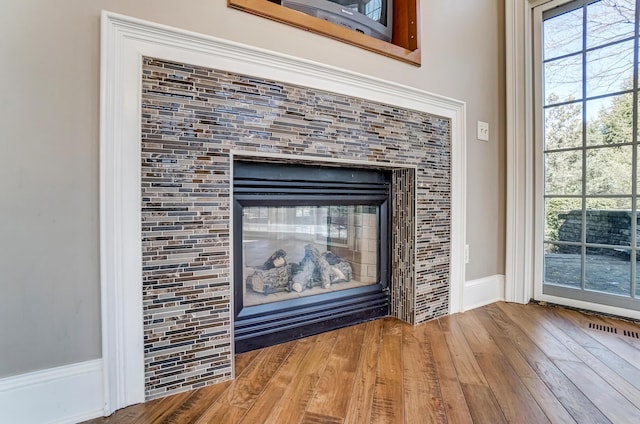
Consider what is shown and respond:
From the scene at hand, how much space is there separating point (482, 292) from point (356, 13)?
184 centimetres

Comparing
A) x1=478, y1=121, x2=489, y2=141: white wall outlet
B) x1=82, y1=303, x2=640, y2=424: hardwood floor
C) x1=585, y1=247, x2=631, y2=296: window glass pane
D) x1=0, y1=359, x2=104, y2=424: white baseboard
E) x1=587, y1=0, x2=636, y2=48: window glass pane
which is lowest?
x1=82, y1=303, x2=640, y2=424: hardwood floor

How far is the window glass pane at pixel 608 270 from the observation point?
181 centimetres

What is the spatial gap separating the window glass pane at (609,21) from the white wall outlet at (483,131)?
736mm

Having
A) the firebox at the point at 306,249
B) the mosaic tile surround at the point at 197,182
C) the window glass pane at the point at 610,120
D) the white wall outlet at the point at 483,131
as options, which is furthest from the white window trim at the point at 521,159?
the mosaic tile surround at the point at 197,182

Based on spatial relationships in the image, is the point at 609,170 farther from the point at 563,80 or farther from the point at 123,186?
the point at 123,186

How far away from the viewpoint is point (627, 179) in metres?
1.80

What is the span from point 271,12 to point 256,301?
4.19 ft

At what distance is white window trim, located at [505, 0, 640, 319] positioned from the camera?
210 centimetres

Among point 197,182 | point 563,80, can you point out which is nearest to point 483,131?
point 563,80

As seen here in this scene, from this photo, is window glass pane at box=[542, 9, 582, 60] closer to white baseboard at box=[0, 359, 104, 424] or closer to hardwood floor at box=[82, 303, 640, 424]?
hardwood floor at box=[82, 303, 640, 424]

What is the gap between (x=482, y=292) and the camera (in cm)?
209

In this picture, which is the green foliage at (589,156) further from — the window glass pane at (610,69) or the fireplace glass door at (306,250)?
the fireplace glass door at (306,250)

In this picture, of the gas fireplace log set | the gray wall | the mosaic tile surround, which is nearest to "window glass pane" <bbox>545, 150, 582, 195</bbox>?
the gas fireplace log set

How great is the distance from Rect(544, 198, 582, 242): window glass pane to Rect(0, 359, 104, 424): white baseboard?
8.25 ft
